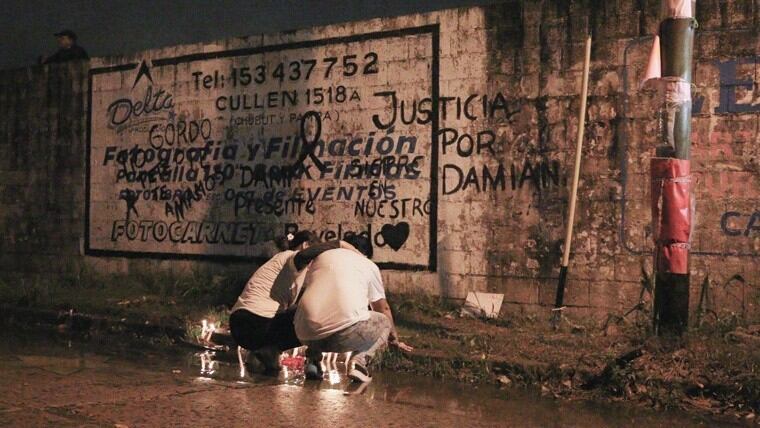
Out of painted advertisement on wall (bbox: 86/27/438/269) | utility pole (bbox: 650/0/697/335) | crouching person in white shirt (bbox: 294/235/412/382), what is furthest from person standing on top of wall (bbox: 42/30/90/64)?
utility pole (bbox: 650/0/697/335)

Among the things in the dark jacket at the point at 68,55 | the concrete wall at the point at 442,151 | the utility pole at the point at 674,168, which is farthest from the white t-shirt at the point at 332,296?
the dark jacket at the point at 68,55

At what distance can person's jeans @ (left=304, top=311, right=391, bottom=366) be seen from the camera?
7.59 metres

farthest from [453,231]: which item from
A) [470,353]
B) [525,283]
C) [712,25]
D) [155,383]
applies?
[155,383]

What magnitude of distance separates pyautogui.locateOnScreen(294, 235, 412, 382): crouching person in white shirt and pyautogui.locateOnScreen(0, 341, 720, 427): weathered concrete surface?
12.6 inches

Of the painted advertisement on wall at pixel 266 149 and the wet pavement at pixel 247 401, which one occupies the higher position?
the painted advertisement on wall at pixel 266 149

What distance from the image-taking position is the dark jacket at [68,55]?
609 inches

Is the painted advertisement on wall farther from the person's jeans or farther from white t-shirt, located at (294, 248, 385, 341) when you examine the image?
white t-shirt, located at (294, 248, 385, 341)

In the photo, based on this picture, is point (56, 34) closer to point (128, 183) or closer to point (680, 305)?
point (128, 183)

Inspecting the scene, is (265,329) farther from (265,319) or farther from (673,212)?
(673,212)

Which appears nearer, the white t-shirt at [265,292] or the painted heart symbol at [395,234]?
the white t-shirt at [265,292]

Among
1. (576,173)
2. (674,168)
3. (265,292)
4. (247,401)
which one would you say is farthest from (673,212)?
(247,401)

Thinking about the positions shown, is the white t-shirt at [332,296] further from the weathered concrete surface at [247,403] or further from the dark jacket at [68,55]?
the dark jacket at [68,55]

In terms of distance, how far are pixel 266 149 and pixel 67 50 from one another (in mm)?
4648

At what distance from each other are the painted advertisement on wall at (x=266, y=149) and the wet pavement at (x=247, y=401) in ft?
11.9
